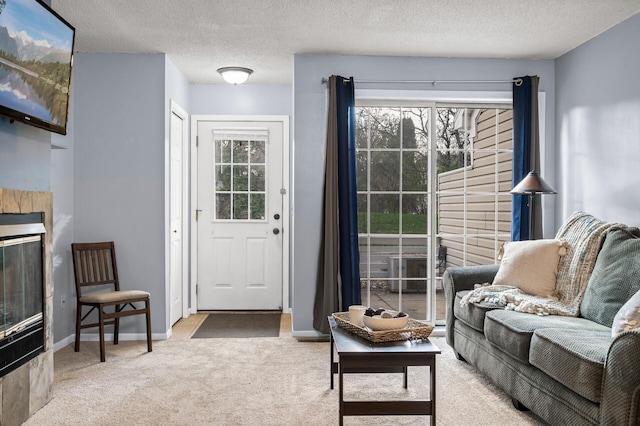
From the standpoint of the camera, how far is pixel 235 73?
5246mm

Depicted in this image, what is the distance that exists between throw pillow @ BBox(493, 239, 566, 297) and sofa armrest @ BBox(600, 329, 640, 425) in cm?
148

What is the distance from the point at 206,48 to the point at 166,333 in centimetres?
244

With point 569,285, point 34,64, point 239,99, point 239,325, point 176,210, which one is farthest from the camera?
point 239,99

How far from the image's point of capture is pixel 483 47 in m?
4.67

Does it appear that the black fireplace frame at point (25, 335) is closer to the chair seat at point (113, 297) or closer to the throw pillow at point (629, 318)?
the chair seat at point (113, 297)

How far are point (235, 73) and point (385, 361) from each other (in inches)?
136

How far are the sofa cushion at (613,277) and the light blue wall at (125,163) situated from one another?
333 centimetres

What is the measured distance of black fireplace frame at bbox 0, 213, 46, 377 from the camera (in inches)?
110

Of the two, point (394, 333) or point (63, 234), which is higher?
point (63, 234)

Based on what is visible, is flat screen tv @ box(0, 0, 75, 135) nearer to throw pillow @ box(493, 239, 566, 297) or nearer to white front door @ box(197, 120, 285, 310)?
white front door @ box(197, 120, 285, 310)

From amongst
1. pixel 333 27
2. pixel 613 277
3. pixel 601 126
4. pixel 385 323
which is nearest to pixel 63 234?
pixel 333 27

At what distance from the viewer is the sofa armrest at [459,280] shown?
4.21 m

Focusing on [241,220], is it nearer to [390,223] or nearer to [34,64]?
[390,223]

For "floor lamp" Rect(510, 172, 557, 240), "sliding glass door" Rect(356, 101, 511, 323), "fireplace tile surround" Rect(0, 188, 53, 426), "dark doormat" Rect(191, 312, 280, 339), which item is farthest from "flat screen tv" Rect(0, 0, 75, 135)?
"floor lamp" Rect(510, 172, 557, 240)
